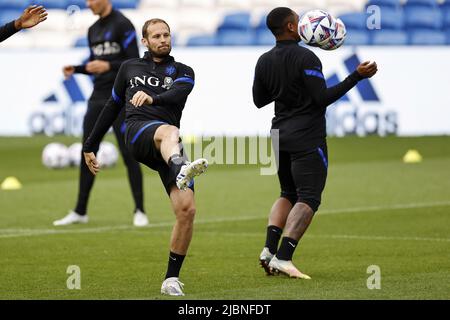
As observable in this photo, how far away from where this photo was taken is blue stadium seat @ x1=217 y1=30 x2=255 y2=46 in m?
25.2

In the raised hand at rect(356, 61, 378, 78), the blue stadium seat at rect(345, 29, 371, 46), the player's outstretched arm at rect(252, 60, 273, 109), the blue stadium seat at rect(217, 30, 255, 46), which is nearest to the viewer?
the raised hand at rect(356, 61, 378, 78)

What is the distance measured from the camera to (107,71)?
1312 cm

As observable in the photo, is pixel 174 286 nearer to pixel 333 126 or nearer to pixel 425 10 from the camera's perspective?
pixel 333 126

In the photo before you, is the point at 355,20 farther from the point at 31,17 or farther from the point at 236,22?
the point at 31,17

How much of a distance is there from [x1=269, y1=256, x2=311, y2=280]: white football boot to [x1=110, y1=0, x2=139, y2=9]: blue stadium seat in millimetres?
16937

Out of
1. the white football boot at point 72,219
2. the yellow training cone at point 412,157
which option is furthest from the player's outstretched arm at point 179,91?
the yellow training cone at point 412,157

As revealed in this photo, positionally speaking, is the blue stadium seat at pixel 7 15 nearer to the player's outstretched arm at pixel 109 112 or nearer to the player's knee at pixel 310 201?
the player's outstretched arm at pixel 109 112

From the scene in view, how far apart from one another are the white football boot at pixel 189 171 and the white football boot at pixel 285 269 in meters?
1.44

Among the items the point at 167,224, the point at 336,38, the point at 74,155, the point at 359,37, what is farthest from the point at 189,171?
the point at 359,37

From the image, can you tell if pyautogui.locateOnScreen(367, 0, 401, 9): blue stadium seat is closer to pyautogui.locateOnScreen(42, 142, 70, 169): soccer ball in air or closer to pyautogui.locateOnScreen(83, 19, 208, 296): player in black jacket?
pyautogui.locateOnScreen(42, 142, 70, 169): soccer ball in air

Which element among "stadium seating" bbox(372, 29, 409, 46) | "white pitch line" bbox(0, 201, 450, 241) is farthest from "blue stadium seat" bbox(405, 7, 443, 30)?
"white pitch line" bbox(0, 201, 450, 241)

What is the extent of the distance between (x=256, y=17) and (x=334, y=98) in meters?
16.4

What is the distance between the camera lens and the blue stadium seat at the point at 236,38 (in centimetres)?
2520

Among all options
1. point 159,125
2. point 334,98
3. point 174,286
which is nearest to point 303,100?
point 334,98
